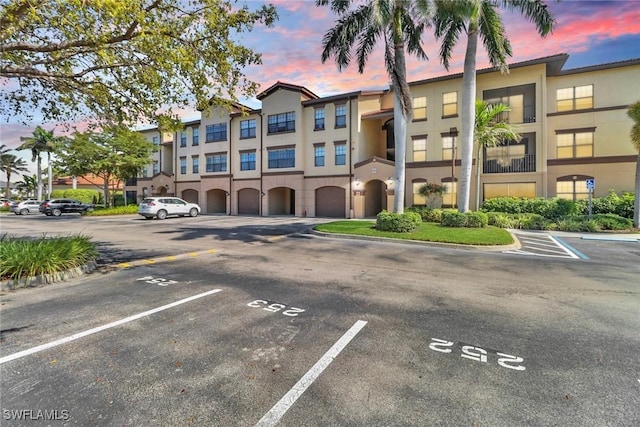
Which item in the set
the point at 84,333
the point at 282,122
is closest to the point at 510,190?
the point at 282,122

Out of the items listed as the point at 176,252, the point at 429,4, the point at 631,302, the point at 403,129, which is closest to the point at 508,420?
the point at 631,302

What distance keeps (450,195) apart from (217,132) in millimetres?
25172

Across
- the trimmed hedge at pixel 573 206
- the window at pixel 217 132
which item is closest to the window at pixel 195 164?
the window at pixel 217 132

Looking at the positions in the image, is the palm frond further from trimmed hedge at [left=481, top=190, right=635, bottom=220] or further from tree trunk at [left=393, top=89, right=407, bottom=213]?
trimmed hedge at [left=481, top=190, right=635, bottom=220]

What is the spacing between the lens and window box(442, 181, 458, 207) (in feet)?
77.5

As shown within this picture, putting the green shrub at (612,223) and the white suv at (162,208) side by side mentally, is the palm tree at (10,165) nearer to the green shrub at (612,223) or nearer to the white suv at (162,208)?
the white suv at (162,208)

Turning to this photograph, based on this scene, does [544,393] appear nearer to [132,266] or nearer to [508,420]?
[508,420]

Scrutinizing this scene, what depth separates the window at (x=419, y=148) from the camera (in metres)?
25.3

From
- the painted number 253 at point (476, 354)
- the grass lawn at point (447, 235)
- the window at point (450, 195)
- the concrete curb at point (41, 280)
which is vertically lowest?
the painted number 253 at point (476, 354)

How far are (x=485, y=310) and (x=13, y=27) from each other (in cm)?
1094

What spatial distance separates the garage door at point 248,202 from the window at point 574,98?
2656cm

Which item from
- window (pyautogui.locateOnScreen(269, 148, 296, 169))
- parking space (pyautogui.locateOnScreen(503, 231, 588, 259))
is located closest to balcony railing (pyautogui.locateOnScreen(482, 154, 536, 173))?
parking space (pyautogui.locateOnScreen(503, 231, 588, 259))

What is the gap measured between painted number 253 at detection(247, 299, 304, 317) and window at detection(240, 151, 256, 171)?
27.9 meters

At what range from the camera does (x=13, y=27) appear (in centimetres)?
657
